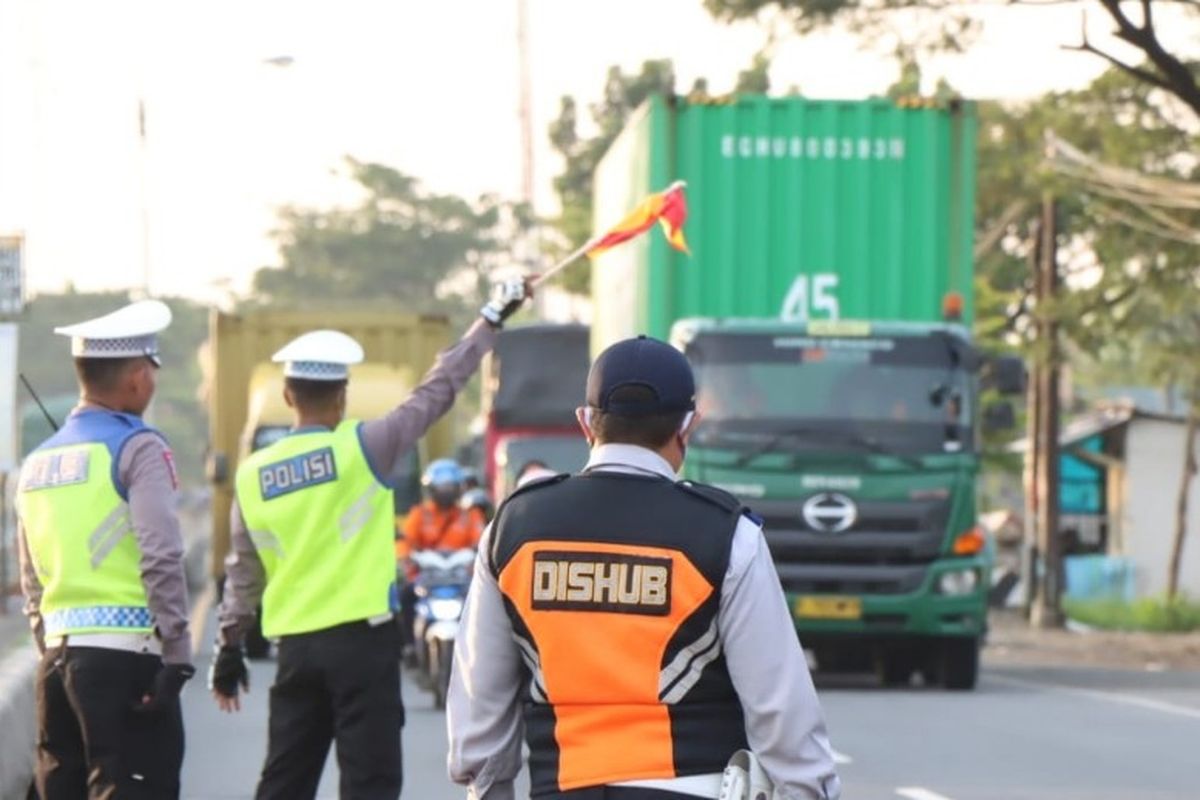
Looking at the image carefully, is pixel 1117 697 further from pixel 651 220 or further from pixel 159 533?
pixel 159 533

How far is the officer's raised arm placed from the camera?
839 centimetres

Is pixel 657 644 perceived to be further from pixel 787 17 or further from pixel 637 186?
pixel 787 17

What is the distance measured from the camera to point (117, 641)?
7949 millimetres

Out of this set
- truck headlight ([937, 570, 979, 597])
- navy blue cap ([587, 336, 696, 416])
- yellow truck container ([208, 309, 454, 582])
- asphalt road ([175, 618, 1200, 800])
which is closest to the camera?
navy blue cap ([587, 336, 696, 416])

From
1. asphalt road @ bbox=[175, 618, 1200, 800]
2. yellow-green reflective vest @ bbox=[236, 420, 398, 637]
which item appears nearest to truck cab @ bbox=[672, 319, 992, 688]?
asphalt road @ bbox=[175, 618, 1200, 800]

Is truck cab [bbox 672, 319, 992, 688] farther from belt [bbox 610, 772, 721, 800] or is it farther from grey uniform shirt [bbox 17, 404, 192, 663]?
belt [bbox 610, 772, 721, 800]

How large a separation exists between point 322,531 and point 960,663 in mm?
13402

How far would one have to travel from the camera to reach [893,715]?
18.3m

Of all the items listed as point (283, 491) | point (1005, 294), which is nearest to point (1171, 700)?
point (283, 491)

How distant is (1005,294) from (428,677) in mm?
26178

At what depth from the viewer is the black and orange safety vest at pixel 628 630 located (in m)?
5.32

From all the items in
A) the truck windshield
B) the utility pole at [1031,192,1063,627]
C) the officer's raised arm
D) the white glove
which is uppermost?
the white glove

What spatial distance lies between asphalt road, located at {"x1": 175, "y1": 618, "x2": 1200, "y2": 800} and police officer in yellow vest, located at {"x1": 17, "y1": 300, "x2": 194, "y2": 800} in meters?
5.21

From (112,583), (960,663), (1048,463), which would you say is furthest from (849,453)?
(1048,463)
